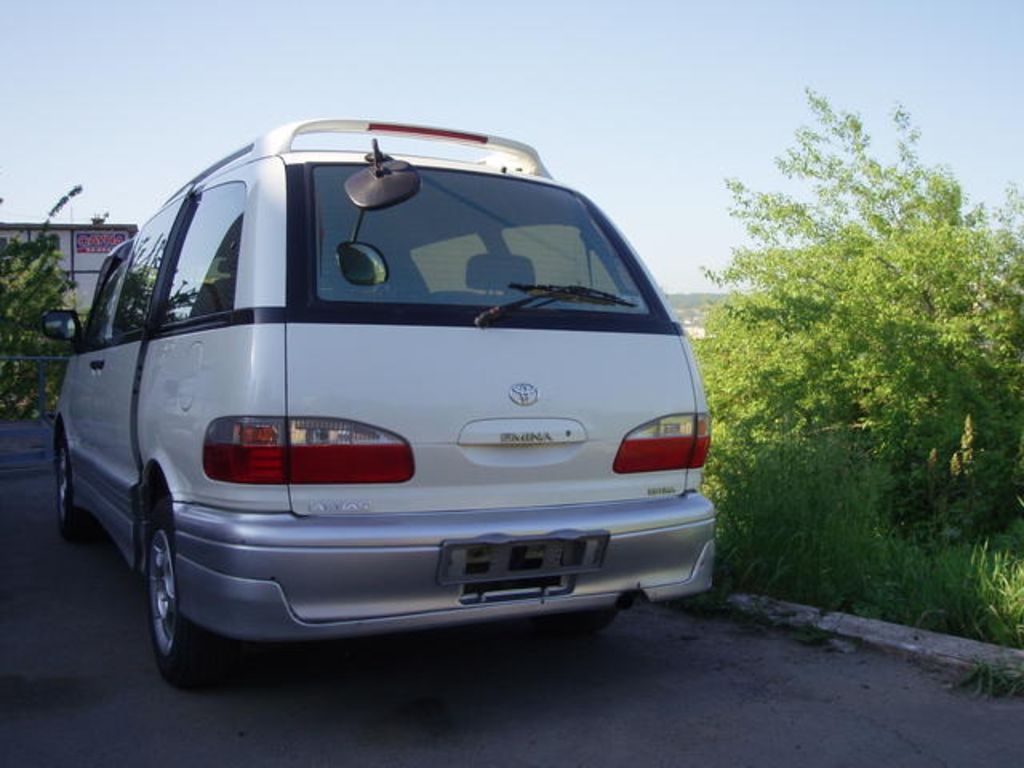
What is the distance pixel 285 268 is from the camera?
339 centimetres

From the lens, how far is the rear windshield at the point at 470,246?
11.6 ft

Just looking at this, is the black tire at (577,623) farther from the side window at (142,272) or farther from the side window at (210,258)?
the side window at (142,272)

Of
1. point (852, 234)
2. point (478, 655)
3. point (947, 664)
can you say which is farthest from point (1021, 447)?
point (478, 655)

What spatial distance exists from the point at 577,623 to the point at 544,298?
5.23 feet

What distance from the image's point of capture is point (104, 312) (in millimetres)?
5883

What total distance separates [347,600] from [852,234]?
31.6 ft

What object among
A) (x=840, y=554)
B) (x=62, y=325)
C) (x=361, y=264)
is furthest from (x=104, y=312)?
(x=840, y=554)

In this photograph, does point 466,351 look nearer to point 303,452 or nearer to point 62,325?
point 303,452

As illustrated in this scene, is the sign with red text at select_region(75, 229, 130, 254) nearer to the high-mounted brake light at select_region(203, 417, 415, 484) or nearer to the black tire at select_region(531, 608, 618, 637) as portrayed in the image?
the black tire at select_region(531, 608, 618, 637)

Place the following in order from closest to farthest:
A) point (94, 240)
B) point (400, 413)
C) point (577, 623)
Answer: point (400, 413) < point (577, 623) < point (94, 240)

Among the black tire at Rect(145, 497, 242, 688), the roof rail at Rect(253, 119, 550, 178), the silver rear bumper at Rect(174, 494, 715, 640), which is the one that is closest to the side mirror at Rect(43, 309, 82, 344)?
the black tire at Rect(145, 497, 242, 688)

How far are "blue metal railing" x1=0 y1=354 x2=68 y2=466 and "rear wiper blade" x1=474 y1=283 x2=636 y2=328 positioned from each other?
8.32 meters

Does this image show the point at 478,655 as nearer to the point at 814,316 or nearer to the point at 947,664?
the point at 947,664

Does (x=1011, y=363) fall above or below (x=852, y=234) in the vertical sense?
below
